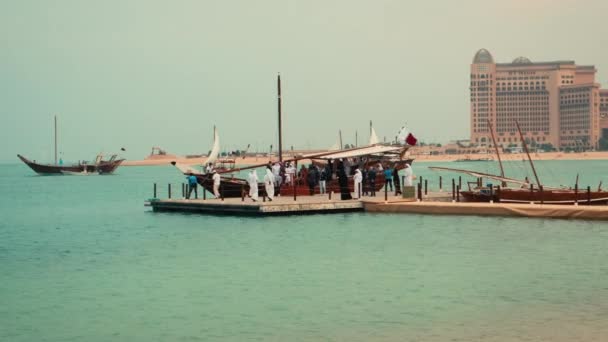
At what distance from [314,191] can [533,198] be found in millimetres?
11933

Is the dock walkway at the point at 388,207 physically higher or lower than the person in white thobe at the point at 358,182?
lower

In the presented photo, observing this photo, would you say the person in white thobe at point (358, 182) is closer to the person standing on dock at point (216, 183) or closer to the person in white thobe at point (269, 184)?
the person in white thobe at point (269, 184)

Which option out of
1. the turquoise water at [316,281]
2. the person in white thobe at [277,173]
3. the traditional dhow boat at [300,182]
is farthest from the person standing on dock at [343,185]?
the person in white thobe at [277,173]

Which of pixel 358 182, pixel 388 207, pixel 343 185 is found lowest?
pixel 388 207

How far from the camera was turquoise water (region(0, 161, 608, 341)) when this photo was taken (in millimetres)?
20031

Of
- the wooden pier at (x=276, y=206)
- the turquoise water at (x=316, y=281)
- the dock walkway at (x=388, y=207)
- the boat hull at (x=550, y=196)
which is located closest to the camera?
the turquoise water at (x=316, y=281)

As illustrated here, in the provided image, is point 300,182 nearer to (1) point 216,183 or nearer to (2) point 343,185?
(1) point 216,183

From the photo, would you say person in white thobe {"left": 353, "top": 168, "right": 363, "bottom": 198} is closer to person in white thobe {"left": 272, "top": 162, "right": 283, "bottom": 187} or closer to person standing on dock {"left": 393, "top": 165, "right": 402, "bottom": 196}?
person standing on dock {"left": 393, "top": 165, "right": 402, "bottom": 196}

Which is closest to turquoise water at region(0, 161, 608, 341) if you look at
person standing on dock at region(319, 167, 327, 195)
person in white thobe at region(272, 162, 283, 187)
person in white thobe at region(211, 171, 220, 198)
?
person in white thobe at region(211, 171, 220, 198)

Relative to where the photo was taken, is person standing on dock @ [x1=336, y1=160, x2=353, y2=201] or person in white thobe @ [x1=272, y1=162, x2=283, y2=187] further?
person in white thobe @ [x1=272, y1=162, x2=283, y2=187]

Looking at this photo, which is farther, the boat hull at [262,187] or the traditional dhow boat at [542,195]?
the boat hull at [262,187]

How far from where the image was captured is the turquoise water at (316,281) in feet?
65.7

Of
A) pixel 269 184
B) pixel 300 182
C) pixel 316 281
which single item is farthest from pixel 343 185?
pixel 316 281

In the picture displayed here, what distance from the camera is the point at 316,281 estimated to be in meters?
26.4
